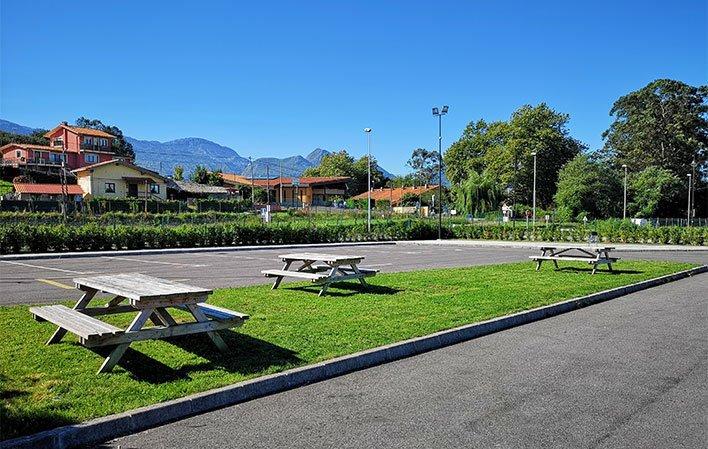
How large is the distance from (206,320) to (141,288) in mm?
862

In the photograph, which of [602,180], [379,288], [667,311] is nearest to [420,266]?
[379,288]

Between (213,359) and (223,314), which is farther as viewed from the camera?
(223,314)

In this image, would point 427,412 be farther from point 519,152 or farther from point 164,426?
point 519,152

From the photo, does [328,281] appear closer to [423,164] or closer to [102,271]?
[102,271]

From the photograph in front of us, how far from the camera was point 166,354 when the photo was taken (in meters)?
5.97

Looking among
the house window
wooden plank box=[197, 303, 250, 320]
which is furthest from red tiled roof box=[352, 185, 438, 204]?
wooden plank box=[197, 303, 250, 320]

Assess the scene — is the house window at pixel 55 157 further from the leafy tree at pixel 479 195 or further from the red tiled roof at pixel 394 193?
the leafy tree at pixel 479 195

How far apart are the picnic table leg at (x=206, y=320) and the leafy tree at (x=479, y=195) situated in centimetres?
6383

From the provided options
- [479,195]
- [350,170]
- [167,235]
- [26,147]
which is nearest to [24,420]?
[167,235]

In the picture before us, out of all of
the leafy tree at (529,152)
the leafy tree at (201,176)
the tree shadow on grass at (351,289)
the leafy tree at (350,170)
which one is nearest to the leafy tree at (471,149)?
the leafy tree at (529,152)

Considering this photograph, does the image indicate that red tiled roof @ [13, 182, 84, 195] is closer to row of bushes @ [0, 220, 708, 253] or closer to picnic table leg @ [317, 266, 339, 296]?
row of bushes @ [0, 220, 708, 253]

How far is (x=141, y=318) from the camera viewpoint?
5.56m

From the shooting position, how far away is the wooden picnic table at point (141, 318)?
5.32 meters

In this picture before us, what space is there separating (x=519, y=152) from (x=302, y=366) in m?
71.3
